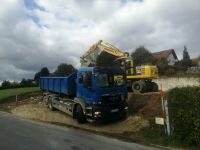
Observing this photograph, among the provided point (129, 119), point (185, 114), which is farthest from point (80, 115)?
point (185, 114)

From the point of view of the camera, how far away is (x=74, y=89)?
69.6 feet

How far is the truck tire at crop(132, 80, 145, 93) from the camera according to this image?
2595 centimetres

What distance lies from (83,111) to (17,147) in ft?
23.6

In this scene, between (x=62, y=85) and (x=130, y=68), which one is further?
(x=130, y=68)

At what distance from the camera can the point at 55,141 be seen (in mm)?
13234

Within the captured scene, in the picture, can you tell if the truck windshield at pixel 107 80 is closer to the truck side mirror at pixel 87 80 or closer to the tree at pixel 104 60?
the truck side mirror at pixel 87 80

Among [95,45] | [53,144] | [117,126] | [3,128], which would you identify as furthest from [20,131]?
[95,45]

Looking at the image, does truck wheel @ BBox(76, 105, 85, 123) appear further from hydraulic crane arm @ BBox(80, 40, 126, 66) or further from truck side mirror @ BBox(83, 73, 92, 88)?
hydraulic crane arm @ BBox(80, 40, 126, 66)

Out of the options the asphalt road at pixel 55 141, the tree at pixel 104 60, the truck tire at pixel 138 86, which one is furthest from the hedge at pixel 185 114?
the tree at pixel 104 60

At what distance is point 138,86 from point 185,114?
13.4 meters

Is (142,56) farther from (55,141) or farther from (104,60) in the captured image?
(55,141)

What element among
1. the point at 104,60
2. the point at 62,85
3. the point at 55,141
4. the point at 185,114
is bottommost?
the point at 55,141

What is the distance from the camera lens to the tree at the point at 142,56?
2466 inches

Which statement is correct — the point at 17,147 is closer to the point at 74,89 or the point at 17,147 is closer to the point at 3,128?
the point at 3,128
